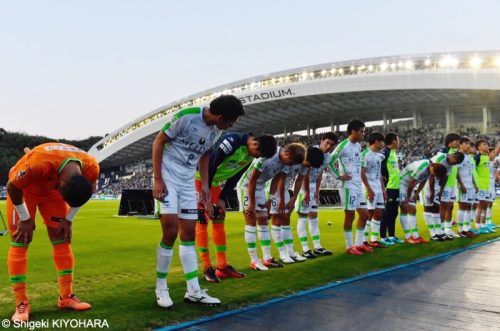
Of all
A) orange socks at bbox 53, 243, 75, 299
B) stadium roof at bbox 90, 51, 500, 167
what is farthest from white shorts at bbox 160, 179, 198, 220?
stadium roof at bbox 90, 51, 500, 167

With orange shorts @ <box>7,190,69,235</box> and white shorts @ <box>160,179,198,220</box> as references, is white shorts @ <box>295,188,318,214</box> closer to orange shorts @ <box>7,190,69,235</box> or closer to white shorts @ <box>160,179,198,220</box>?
white shorts @ <box>160,179,198,220</box>

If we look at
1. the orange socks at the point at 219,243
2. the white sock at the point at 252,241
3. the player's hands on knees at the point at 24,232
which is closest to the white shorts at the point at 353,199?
the white sock at the point at 252,241

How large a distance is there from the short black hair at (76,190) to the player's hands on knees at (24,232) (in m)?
0.57

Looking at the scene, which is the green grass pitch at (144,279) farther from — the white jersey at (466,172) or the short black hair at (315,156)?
the short black hair at (315,156)

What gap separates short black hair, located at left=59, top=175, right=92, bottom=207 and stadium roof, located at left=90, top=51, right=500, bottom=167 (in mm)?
41385

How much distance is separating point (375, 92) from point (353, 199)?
39.4 meters

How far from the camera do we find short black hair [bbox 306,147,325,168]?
22.4ft

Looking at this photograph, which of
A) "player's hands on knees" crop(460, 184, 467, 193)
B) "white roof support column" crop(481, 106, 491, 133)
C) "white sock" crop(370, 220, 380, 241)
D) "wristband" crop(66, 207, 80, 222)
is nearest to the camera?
"wristband" crop(66, 207, 80, 222)

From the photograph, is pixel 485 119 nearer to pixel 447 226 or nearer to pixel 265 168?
pixel 447 226

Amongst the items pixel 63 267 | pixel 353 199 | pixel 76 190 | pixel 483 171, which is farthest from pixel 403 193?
pixel 76 190

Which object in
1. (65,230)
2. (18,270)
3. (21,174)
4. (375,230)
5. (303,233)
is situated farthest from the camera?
(375,230)

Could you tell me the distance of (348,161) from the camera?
7.62 metres

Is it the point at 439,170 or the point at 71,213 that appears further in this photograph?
the point at 439,170

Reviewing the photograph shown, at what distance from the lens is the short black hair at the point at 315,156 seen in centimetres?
684
